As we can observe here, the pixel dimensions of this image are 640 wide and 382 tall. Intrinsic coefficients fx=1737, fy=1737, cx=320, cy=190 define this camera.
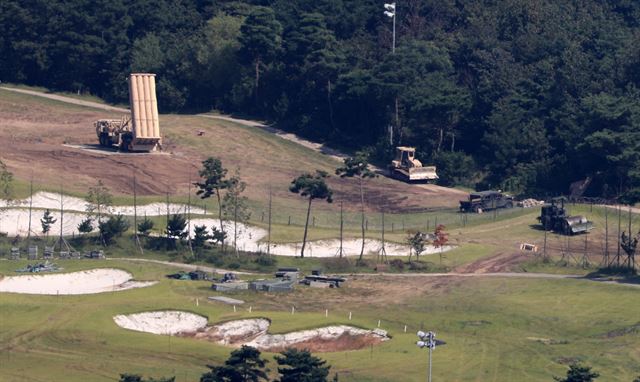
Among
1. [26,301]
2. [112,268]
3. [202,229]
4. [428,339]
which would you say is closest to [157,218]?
[202,229]

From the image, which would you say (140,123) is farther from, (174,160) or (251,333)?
(251,333)

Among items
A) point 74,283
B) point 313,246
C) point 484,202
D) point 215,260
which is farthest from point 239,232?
point 484,202

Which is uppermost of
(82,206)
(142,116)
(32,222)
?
(142,116)

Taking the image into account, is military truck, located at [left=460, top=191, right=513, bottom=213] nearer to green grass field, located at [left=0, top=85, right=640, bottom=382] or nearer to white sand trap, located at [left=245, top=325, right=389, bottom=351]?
green grass field, located at [left=0, top=85, right=640, bottom=382]

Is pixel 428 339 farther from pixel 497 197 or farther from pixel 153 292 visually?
pixel 497 197

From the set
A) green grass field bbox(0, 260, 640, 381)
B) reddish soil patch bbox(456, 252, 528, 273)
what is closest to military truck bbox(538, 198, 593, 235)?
reddish soil patch bbox(456, 252, 528, 273)

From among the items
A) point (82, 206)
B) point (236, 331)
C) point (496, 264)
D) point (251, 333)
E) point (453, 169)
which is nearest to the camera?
point (251, 333)

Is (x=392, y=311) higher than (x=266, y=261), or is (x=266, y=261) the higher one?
(x=266, y=261)

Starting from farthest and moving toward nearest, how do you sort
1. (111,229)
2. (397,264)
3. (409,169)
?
(409,169), (111,229), (397,264)
